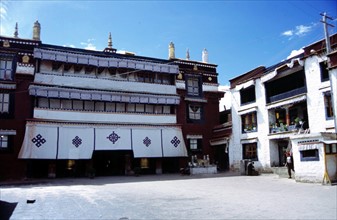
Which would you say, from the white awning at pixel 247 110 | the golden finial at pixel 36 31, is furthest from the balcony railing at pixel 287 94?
the golden finial at pixel 36 31

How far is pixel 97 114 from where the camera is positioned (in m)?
28.0

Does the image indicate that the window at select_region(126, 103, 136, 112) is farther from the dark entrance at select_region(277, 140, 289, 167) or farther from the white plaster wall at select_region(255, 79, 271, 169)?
the dark entrance at select_region(277, 140, 289, 167)

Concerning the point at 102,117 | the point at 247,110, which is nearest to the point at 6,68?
the point at 102,117

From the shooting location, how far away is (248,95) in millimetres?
30219

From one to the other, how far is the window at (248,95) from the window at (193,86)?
4928 millimetres

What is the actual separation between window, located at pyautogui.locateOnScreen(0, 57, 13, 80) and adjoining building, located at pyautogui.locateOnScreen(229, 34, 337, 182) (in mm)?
21060

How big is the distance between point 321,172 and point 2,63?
83.9ft

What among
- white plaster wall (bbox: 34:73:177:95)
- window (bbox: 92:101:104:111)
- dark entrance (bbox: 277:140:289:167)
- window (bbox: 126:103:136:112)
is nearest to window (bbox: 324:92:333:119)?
dark entrance (bbox: 277:140:289:167)

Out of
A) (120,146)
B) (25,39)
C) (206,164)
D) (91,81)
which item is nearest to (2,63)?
(25,39)

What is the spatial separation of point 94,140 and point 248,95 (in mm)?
15487

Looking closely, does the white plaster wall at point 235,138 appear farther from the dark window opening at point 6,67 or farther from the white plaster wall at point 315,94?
the dark window opening at point 6,67

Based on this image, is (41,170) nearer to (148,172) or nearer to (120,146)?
(120,146)

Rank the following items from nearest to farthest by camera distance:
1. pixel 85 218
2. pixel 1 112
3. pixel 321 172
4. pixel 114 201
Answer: pixel 85 218
pixel 114 201
pixel 321 172
pixel 1 112

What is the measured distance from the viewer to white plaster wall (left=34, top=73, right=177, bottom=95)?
26.9m
